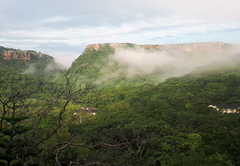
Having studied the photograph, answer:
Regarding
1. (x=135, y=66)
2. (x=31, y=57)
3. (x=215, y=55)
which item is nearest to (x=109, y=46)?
(x=135, y=66)

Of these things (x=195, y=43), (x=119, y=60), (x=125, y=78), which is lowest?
(x=125, y=78)

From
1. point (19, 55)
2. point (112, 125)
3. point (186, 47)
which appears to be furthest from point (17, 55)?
point (112, 125)

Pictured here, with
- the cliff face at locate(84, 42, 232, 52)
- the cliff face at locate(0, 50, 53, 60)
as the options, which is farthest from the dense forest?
the cliff face at locate(0, 50, 53, 60)

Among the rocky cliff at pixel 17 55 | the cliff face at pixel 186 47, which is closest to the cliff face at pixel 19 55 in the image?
the rocky cliff at pixel 17 55

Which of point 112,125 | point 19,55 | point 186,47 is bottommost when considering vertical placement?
point 112,125

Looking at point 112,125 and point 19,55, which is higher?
point 19,55

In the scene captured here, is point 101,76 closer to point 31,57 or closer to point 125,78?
point 125,78

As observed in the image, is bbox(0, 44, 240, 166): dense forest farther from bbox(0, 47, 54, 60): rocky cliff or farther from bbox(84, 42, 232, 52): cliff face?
bbox(0, 47, 54, 60): rocky cliff

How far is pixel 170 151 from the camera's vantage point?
1964cm

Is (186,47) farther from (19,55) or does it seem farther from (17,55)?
(17,55)

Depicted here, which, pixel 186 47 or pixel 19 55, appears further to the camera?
pixel 186 47

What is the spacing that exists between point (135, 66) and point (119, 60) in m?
9.71

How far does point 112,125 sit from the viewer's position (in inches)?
1220

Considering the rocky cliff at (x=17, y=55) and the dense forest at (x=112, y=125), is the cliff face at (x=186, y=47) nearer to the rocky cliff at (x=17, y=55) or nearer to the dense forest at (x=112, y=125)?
the rocky cliff at (x=17, y=55)
